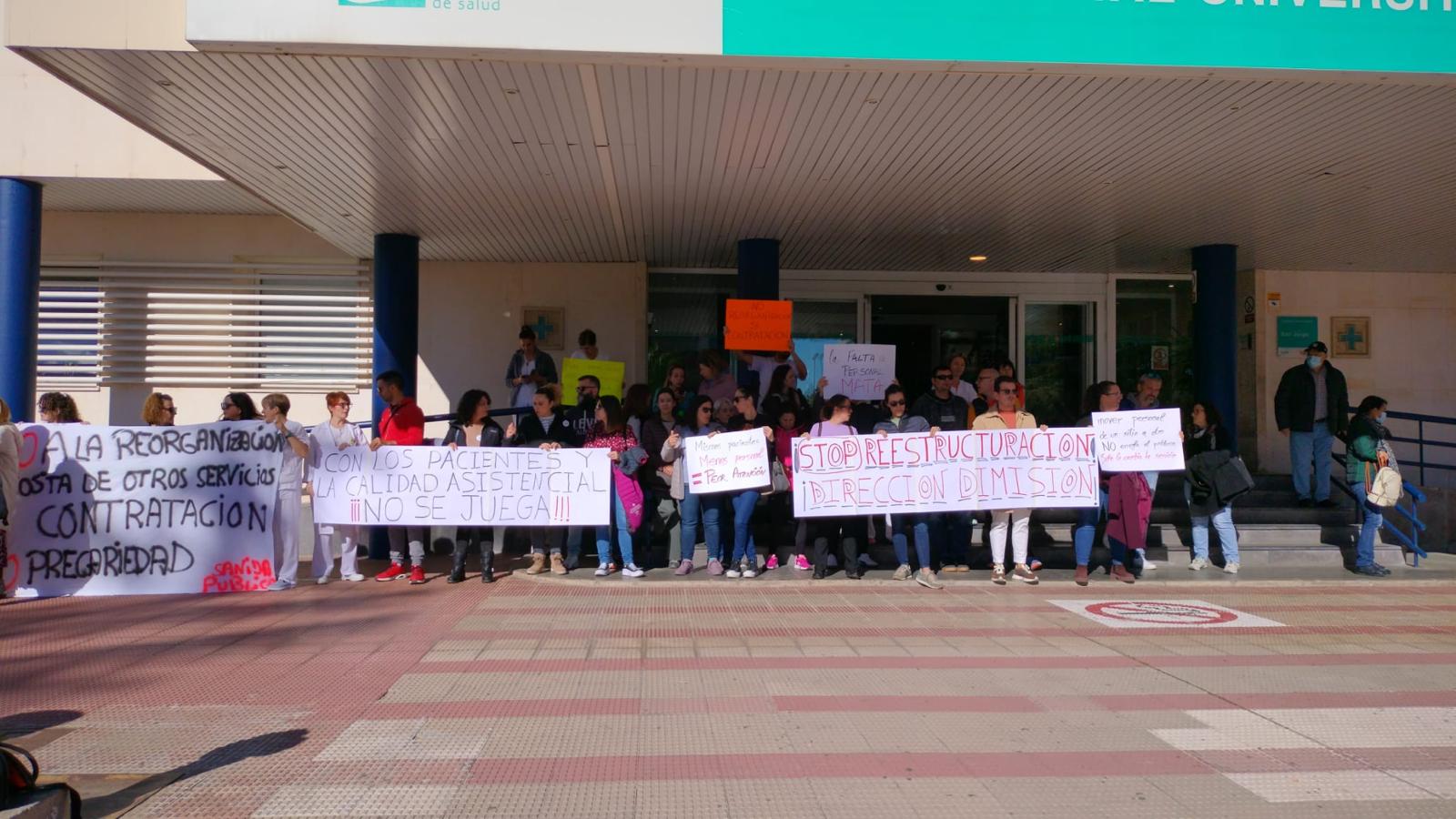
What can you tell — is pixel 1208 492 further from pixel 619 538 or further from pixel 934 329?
pixel 934 329

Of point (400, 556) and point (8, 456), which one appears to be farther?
point (400, 556)

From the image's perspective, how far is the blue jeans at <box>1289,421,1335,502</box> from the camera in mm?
12141

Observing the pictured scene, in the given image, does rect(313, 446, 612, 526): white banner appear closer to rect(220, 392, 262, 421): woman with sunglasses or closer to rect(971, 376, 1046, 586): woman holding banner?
rect(220, 392, 262, 421): woman with sunglasses

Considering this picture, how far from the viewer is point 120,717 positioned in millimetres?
5699

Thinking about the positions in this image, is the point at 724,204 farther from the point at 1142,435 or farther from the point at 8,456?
the point at 8,456

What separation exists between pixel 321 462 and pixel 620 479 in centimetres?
294

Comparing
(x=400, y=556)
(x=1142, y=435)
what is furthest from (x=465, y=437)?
(x=1142, y=435)

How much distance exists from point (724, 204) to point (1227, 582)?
6.58 metres

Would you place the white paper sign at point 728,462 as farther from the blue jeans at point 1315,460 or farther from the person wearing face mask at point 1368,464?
the blue jeans at point 1315,460

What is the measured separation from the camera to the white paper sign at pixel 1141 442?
9.89 metres

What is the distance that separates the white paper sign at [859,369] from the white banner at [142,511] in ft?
20.2

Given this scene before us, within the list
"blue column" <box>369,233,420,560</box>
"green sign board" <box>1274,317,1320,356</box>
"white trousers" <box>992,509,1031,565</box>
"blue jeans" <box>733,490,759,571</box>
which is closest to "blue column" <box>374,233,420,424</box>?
"blue column" <box>369,233,420,560</box>

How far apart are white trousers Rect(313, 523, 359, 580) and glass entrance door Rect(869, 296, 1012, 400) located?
903 cm

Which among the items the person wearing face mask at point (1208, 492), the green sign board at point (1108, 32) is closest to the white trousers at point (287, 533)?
the green sign board at point (1108, 32)
